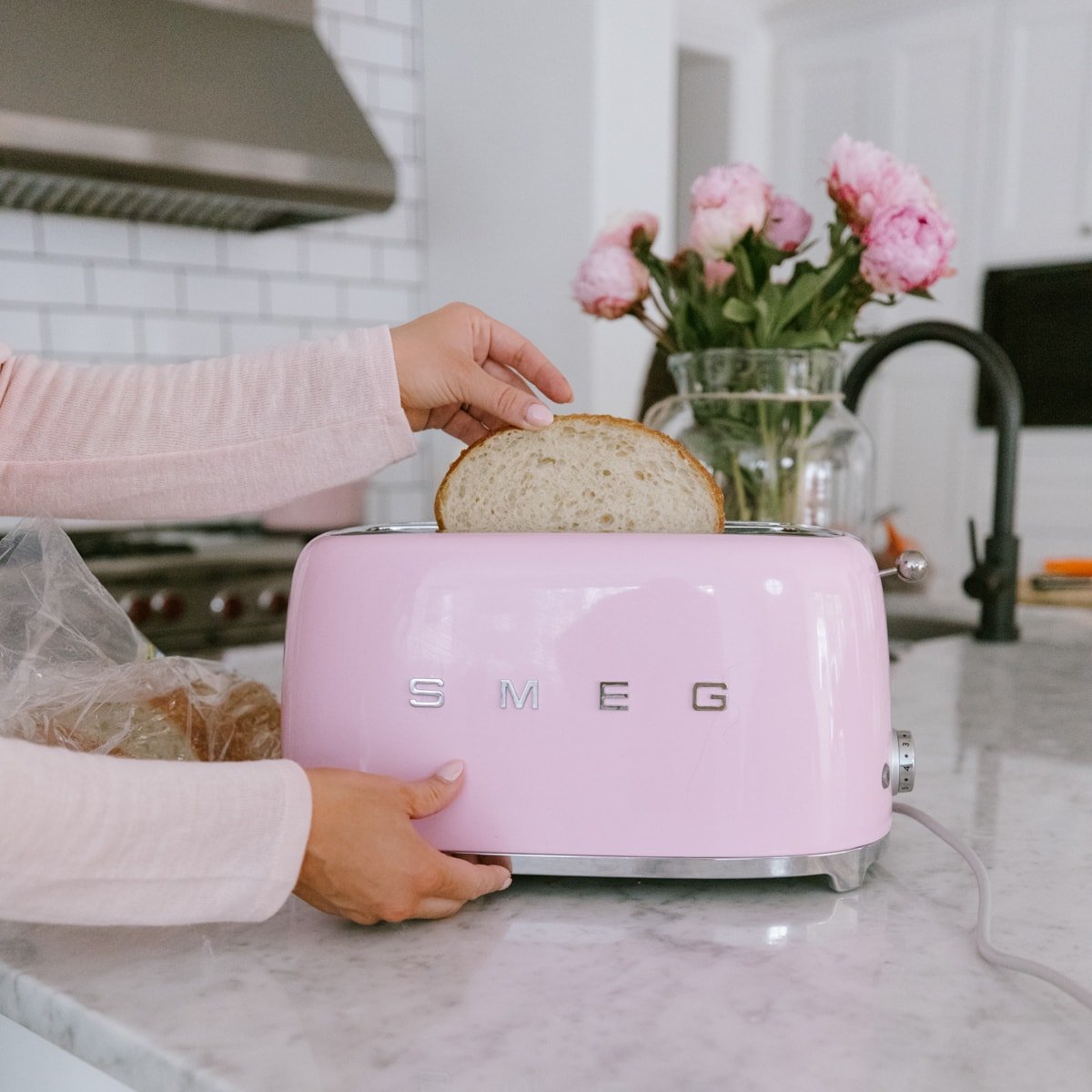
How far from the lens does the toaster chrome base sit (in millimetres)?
612

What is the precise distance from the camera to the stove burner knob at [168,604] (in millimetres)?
1985

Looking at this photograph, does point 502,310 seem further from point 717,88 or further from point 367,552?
point 367,552

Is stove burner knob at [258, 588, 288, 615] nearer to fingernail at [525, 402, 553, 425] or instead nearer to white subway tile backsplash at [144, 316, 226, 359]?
white subway tile backsplash at [144, 316, 226, 359]

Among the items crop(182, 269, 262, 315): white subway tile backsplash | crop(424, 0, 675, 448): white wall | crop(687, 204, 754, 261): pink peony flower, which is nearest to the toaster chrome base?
crop(687, 204, 754, 261): pink peony flower

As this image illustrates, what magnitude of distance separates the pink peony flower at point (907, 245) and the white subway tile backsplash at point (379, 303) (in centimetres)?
188

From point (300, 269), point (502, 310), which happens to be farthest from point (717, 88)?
point (300, 269)

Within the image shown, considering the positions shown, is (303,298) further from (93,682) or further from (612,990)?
(612,990)

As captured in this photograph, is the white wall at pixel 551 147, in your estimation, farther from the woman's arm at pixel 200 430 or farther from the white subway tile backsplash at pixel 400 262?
the woman's arm at pixel 200 430

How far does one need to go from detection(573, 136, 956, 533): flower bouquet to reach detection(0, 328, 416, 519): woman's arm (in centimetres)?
38

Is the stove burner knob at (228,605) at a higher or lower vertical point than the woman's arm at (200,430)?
lower

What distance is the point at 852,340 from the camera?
112cm

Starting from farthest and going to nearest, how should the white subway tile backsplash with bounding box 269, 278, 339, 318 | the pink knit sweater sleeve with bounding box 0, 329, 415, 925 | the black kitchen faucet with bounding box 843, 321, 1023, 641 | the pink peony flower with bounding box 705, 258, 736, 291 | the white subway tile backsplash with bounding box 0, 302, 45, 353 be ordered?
1. the white subway tile backsplash with bounding box 269, 278, 339, 318
2. the white subway tile backsplash with bounding box 0, 302, 45, 353
3. the black kitchen faucet with bounding box 843, 321, 1023, 641
4. the pink peony flower with bounding box 705, 258, 736, 291
5. the pink knit sweater sleeve with bounding box 0, 329, 415, 925

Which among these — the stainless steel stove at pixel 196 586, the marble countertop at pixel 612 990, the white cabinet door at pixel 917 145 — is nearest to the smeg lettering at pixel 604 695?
the marble countertop at pixel 612 990

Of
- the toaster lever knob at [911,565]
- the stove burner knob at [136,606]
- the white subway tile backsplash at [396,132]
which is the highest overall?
the white subway tile backsplash at [396,132]
